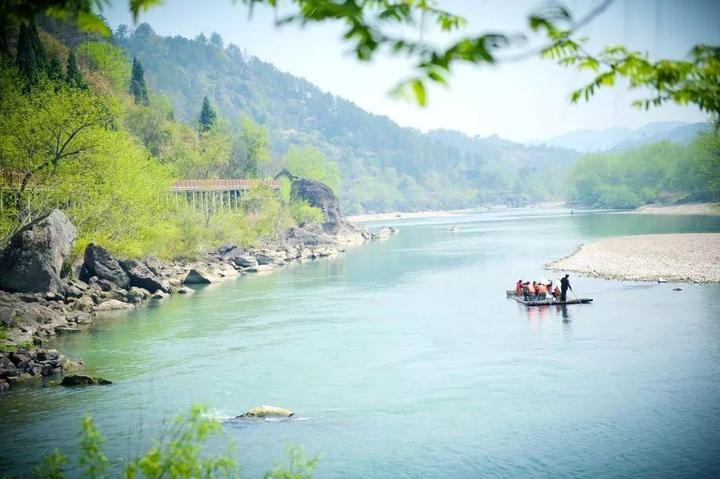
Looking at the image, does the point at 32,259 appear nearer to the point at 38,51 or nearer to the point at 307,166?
the point at 38,51

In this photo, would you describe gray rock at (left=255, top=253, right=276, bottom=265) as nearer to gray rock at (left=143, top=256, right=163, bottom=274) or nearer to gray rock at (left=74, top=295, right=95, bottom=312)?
gray rock at (left=143, top=256, right=163, bottom=274)

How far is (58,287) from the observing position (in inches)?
1706

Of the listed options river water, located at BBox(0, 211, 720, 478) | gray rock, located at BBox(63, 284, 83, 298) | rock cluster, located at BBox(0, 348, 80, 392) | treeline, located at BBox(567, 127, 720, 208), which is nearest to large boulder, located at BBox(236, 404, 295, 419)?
river water, located at BBox(0, 211, 720, 478)

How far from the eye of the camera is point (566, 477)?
17.9m

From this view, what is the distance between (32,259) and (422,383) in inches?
1069

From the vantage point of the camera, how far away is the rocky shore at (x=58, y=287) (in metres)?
29.6

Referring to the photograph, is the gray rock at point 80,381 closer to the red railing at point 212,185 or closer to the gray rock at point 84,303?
the gray rock at point 84,303

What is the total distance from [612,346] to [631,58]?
2784cm

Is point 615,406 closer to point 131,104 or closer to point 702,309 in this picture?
point 702,309

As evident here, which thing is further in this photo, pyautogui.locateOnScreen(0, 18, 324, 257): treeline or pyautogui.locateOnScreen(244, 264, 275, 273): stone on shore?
pyautogui.locateOnScreen(244, 264, 275, 273): stone on shore

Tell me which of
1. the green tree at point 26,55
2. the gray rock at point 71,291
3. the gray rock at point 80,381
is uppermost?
the green tree at point 26,55

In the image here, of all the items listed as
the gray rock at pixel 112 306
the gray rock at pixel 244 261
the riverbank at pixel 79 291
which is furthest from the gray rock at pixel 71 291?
the gray rock at pixel 244 261

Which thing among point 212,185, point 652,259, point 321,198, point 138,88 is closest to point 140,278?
point 212,185

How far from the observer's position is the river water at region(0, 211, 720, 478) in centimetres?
1956
